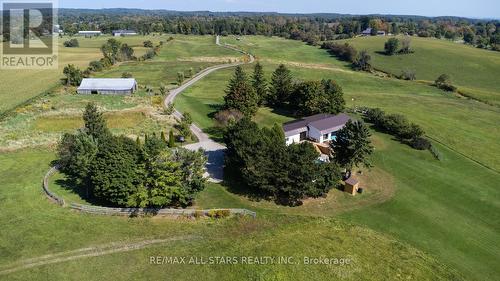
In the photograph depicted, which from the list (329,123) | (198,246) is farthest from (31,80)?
(198,246)

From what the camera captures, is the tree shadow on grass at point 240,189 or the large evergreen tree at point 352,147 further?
the large evergreen tree at point 352,147

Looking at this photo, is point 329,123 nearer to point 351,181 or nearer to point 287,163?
point 351,181

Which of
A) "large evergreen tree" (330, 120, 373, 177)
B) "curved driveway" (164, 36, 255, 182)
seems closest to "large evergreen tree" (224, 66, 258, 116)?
"curved driveway" (164, 36, 255, 182)

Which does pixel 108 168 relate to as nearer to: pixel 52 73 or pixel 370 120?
pixel 370 120

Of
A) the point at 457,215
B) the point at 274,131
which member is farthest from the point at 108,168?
the point at 457,215

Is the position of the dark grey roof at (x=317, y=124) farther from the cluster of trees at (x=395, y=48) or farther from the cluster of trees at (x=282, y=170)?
the cluster of trees at (x=395, y=48)

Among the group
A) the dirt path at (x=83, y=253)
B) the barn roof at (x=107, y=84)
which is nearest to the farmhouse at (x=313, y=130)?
the dirt path at (x=83, y=253)
